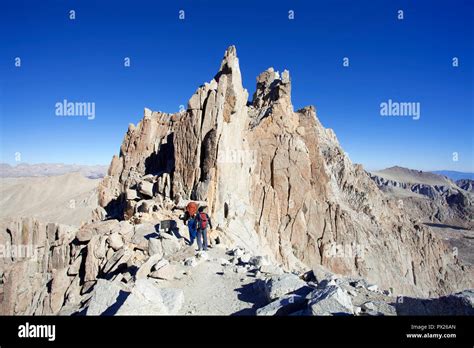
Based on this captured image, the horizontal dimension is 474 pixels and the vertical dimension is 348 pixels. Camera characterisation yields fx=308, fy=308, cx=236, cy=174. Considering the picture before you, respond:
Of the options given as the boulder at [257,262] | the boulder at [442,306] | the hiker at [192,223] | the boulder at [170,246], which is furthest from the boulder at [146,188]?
the boulder at [442,306]

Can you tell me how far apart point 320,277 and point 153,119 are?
37433 mm

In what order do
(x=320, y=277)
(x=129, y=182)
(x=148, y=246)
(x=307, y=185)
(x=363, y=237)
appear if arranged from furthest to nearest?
1. (x=363, y=237)
2. (x=307, y=185)
3. (x=129, y=182)
4. (x=148, y=246)
5. (x=320, y=277)

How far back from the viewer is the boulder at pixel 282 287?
32.5 feet

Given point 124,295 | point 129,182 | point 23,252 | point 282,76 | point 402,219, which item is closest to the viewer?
point 124,295

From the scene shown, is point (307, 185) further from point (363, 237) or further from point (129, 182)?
point (129, 182)

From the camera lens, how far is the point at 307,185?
4184 cm

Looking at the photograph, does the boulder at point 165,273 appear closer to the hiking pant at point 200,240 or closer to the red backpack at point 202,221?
the hiking pant at point 200,240

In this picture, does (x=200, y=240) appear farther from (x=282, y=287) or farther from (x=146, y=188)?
(x=146, y=188)

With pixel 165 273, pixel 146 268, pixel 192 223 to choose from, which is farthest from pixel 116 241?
pixel 165 273

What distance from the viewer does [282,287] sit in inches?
394

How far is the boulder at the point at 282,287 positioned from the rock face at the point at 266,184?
12.2 meters
